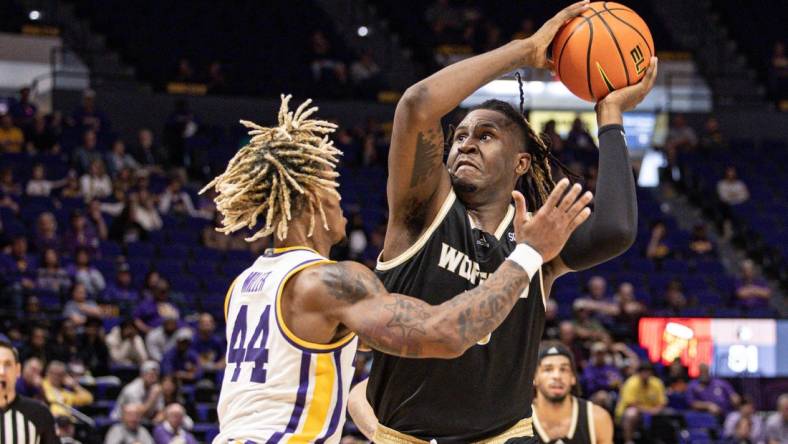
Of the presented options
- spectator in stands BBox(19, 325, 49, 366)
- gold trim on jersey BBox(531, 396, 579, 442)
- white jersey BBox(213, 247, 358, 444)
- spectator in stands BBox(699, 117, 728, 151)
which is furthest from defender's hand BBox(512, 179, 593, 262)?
spectator in stands BBox(699, 117, 728, 151)

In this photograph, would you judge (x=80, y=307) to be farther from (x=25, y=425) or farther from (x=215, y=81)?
(x=215, y=81)

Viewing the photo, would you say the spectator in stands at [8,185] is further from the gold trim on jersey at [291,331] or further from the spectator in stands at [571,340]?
the gold trim on jersey at [291,331]

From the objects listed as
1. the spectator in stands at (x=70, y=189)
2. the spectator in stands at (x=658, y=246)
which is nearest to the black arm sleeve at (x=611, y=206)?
the spectator in stands at (x=70, y=189)

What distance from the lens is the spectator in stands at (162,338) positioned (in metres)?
12.0

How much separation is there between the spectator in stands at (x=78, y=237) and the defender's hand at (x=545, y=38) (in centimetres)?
1007

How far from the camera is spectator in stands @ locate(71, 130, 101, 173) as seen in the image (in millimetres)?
15758

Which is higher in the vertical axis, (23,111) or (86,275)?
(23,111)

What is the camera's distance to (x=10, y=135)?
16.1 metres

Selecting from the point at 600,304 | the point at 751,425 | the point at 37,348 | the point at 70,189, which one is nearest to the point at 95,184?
the point at 70,189

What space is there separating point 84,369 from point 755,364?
8469 mm

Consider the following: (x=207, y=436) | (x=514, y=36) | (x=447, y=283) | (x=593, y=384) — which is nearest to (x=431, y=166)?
(x=447, y=283)

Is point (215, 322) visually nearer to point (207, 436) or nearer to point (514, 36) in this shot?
point (207, 436)

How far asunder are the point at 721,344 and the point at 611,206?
12.0 m

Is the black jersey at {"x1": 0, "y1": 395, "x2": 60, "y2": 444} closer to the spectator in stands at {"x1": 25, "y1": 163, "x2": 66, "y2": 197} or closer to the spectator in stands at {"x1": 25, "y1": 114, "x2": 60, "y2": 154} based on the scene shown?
the spectator in stands at {"x1": 25, "y1": 163, "x2": 66, "y2": 197}
